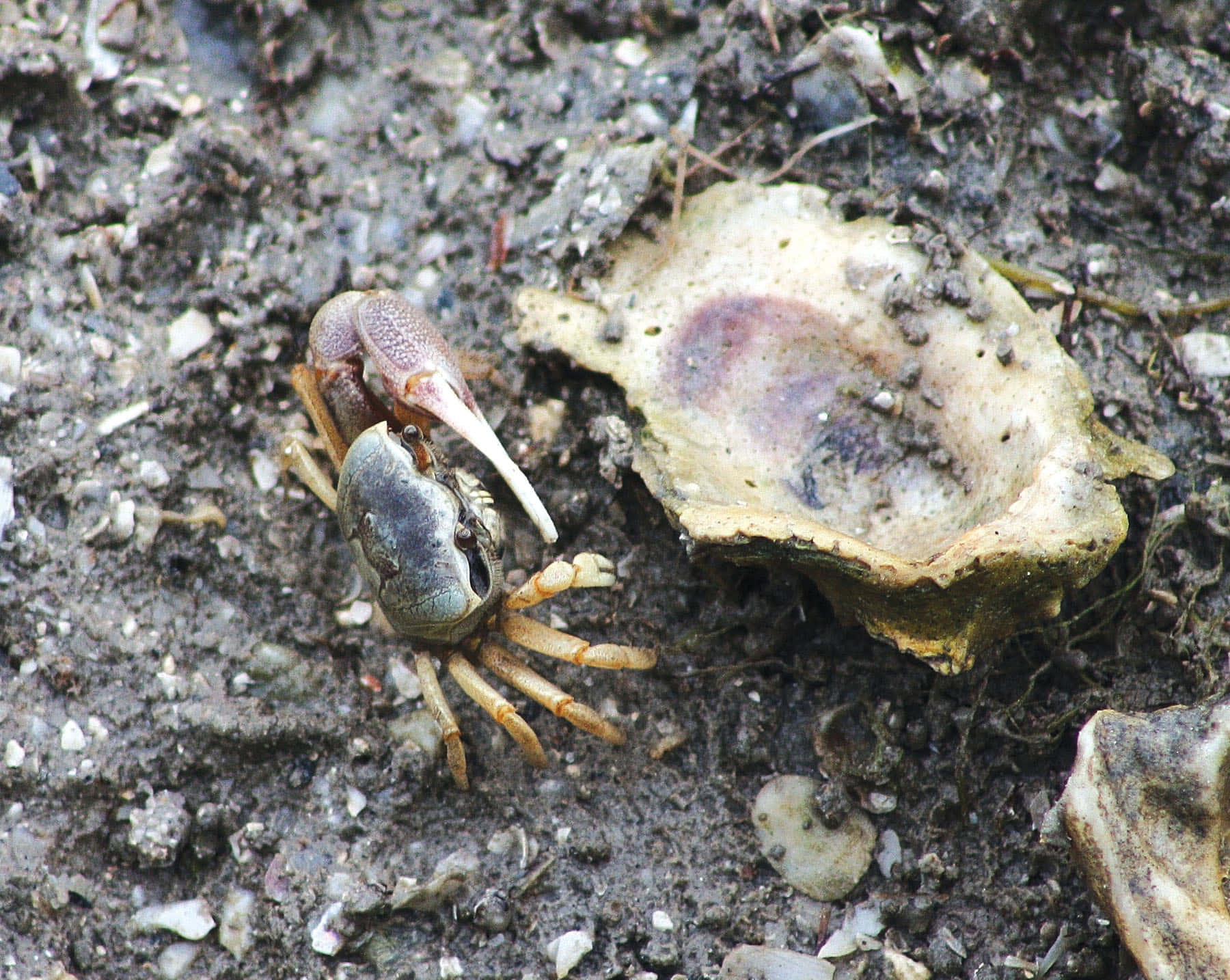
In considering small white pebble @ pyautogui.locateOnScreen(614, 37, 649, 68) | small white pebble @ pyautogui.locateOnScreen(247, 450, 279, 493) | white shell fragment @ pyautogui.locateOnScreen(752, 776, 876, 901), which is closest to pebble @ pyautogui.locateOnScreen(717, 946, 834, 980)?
white shell fragment @ pyautogui.locateOnScreen(752, 776, 876, 901)

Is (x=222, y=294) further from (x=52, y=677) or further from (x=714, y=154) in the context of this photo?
(x=714, y=154)

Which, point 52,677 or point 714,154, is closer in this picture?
point 52,677

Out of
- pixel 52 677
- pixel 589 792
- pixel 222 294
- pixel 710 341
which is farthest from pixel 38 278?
pixel 589 792

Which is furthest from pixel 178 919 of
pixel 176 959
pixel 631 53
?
pixel 631 53

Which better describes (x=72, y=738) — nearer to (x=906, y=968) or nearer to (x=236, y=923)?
(x=236, y=923)

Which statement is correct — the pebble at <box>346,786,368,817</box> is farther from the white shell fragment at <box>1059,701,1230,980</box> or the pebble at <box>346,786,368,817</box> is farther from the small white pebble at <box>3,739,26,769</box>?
the white shell fragment at <box>1059,701,1230,980</box>

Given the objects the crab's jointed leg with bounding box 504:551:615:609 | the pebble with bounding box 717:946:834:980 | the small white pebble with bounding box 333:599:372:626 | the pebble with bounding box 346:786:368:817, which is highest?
the crab's jointed leg with bounding box 504:551:615:609

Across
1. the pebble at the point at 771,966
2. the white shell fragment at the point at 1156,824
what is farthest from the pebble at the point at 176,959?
the white shell fragment at the point at 1156,824
